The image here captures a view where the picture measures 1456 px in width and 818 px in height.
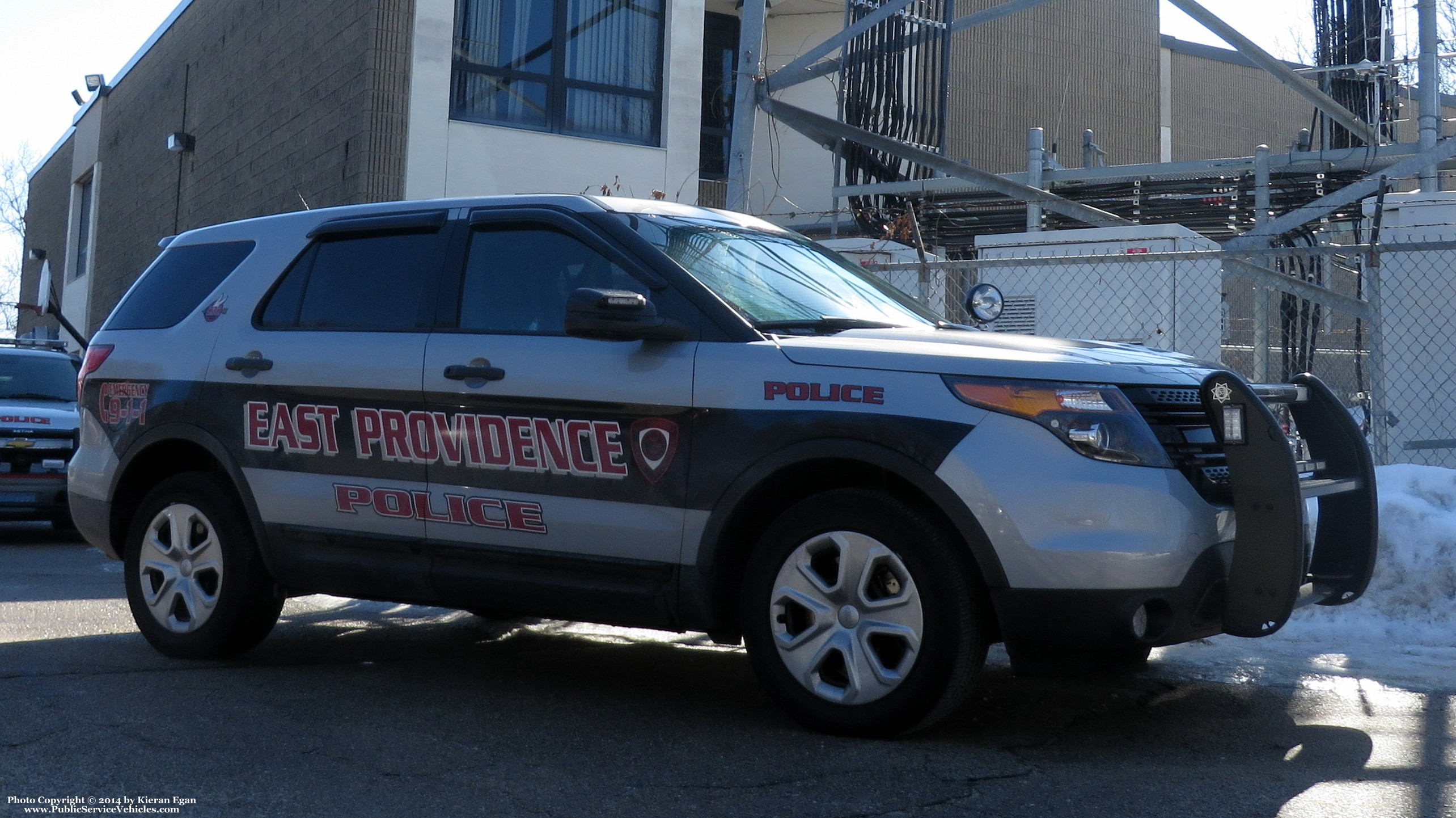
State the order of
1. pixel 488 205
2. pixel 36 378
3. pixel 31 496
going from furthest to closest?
1. pixel 36 378
2. pixel 31 496
3. pixel 488 205

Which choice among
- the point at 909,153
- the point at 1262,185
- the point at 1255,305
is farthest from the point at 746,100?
the point at 1262,185

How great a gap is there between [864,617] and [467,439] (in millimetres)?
1607

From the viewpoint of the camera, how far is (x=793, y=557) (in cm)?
437

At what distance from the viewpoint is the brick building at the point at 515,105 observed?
602 inches

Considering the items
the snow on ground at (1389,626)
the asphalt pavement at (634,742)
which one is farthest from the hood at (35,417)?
the snow on ground at (1389,626)

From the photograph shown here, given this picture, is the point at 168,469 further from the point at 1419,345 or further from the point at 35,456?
the point at 1419,345

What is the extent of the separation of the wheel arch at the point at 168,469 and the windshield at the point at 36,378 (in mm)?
6352

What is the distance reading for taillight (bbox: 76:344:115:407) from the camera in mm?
6289

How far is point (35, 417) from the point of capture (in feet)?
36.3

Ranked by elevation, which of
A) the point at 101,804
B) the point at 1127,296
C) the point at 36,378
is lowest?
the point at 101,804

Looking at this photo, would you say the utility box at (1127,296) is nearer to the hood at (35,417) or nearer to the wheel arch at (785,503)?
the wheel arch at (785,503)

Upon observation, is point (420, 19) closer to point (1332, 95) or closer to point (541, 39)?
point (541, 39)

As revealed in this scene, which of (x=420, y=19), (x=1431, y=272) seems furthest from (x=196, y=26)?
(x=1431, y=272)

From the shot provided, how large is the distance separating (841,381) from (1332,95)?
13.8m
